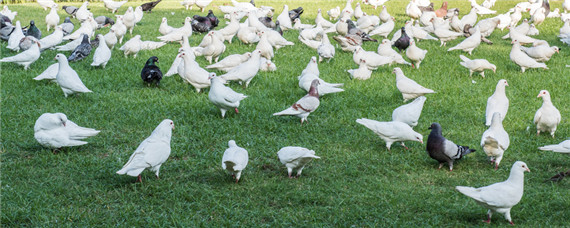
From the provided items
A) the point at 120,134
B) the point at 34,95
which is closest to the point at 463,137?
the point at 120,134

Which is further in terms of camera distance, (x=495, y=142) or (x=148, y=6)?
(x=148, y=6)

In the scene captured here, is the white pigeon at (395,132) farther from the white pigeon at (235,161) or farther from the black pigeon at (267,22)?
the black pigeon at (267,22)

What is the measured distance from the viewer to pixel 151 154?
6.11 metres

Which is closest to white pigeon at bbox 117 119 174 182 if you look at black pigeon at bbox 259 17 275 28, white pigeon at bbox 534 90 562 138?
white pigeon at bbox 534 90 562 138

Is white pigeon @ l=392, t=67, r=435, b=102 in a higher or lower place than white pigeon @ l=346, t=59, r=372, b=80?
higher

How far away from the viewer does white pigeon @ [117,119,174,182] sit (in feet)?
19.5

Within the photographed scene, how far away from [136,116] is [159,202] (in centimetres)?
303

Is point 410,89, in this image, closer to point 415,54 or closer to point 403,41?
point 415,54

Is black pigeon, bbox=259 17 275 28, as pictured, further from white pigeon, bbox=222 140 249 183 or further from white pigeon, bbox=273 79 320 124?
white pigeon, bbox=222 140 249 183

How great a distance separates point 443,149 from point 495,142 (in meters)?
0.58

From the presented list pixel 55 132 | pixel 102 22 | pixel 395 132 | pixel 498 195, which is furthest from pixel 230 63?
pixel 102 22

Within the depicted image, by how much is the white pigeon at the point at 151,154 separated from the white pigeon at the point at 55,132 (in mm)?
1123

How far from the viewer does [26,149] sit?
7.30 m

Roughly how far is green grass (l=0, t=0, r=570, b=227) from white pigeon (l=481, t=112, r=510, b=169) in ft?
0.56
